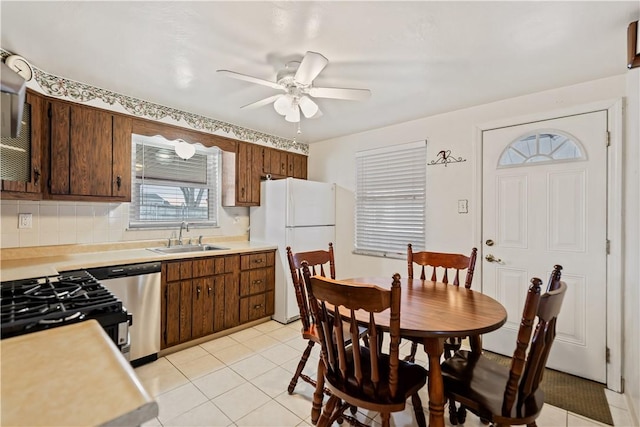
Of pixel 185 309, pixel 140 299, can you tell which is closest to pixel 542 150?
pixel 185 309

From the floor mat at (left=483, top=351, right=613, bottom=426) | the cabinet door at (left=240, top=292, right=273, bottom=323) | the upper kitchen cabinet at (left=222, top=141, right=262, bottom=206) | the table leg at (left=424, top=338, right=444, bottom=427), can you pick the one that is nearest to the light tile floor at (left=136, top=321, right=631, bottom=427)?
the floor mat at (left=483, top=351, right=613, bottom=426)

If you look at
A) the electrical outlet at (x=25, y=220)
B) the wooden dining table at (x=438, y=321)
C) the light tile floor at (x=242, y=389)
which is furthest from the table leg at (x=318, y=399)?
the electrical outlet at (x=25, y=220)

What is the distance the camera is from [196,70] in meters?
2.19

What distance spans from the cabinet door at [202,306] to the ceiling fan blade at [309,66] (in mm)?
2054

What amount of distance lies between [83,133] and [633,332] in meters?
4.23

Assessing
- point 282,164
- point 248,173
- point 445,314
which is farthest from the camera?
point 282,164

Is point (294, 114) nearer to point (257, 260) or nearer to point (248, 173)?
point (248, 173)

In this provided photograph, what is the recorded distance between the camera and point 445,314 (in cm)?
154

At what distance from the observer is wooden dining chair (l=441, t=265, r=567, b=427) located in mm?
1171

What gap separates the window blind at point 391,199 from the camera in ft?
10.8

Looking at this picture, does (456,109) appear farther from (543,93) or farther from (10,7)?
(10,7)

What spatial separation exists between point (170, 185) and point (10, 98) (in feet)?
8.16

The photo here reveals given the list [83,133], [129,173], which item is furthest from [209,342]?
[83,133]

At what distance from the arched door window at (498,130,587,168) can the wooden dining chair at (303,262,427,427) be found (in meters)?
2.08
